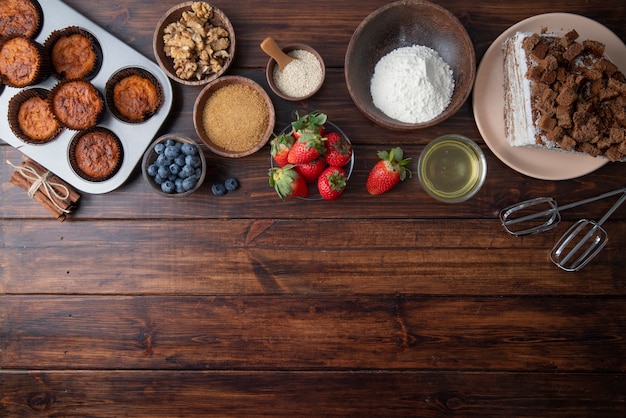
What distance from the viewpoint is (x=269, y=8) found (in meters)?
1.74

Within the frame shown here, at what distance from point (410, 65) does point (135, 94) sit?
962mm

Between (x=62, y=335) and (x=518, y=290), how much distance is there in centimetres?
170

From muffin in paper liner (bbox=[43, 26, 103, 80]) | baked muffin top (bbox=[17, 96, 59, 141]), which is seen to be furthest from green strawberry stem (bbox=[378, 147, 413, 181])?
baked muffin top (bbox=[17, 96, 59, 141])

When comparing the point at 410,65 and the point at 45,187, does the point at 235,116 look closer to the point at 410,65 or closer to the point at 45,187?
the point at 410,65

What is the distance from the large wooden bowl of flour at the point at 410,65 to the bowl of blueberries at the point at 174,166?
0.57 m

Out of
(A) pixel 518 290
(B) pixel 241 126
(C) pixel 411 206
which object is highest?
(B) pixel 241 126

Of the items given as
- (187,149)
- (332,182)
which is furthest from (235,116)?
(332,182)

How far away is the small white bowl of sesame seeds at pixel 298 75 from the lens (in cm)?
168

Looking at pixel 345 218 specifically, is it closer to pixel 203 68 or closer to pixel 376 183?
pixel 376 183

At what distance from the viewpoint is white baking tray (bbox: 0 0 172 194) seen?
1710 mm

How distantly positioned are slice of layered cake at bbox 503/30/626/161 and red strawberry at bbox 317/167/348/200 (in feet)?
2.00

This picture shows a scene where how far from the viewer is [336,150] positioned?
63.4 inches

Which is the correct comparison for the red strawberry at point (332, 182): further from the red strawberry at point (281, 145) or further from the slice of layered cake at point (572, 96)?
the slice of layered cake at point (572, 96)

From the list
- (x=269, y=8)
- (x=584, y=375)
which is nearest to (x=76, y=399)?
(x=269, y=8)
